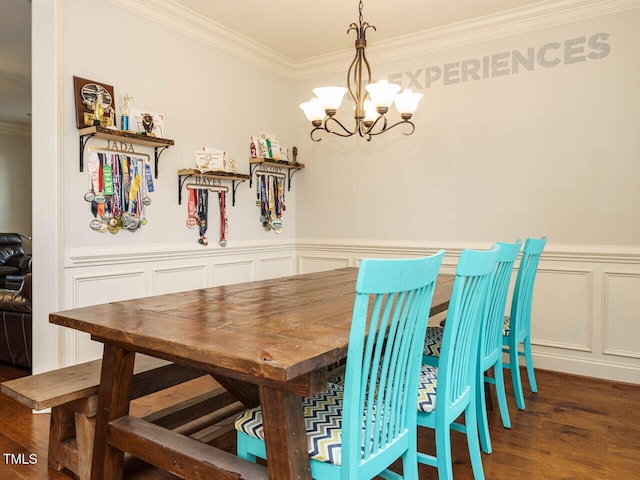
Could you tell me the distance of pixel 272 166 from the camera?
406 cm

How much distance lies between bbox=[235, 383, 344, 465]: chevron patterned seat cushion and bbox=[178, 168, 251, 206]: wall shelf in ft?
7.08

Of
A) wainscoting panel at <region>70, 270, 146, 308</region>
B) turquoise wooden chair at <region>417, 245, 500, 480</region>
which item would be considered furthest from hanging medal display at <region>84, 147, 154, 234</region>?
turquoise wooden chair at <region>417, 245, 500, 480</region>

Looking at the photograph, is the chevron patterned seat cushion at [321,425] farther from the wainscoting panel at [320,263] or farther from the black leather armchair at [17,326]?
the wainscoting panel at [320,263]

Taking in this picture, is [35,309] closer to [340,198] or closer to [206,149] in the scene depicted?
[206,149]

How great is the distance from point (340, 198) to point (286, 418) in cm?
305

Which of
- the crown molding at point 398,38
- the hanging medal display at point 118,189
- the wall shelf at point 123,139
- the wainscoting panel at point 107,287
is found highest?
the crown molding at point 398,38

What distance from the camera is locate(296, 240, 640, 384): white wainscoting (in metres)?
2.87

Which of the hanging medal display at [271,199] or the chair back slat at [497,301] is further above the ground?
the hanging medal display at [271,199]

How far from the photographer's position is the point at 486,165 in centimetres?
332

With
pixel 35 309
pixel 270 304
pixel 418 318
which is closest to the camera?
pixel 418 318

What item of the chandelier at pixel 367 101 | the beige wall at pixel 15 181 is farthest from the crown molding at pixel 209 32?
the beige wall at pixel 15 181

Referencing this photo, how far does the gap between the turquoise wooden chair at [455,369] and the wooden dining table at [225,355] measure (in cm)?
22

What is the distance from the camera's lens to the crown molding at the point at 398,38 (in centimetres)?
294

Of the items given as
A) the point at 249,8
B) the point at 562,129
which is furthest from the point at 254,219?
the point at 562,129
